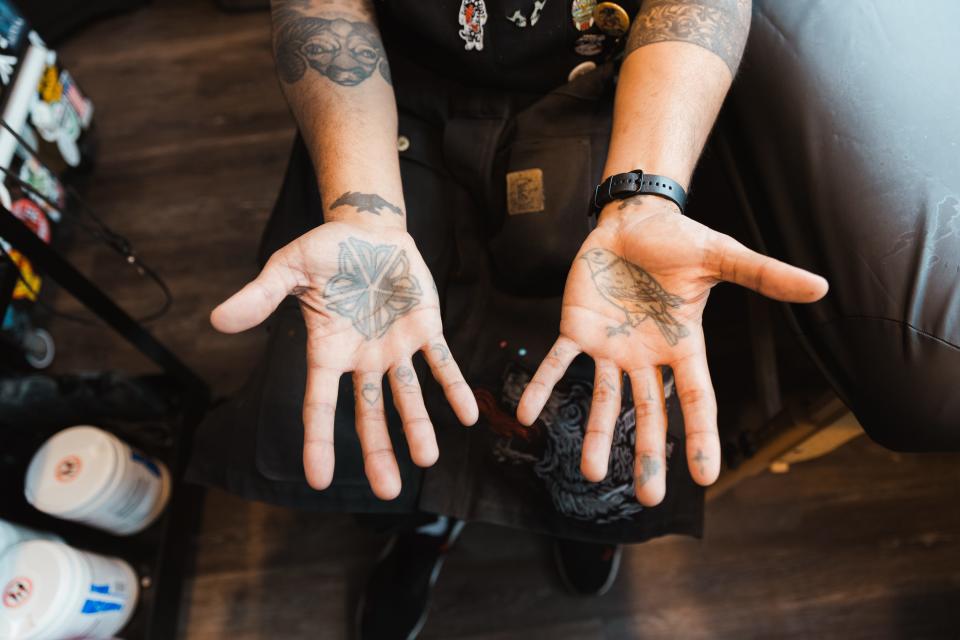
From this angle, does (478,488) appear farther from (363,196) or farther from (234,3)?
(234,3)

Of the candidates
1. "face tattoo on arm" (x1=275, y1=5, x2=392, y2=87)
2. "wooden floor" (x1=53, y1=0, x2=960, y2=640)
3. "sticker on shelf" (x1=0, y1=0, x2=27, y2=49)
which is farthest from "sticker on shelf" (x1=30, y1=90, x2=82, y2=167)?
"face tattoo on arm" (x1=275, y1=5, x2=392, y2=87)

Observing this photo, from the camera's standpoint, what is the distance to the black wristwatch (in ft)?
2.50

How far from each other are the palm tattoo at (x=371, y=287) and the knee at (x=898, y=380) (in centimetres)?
52

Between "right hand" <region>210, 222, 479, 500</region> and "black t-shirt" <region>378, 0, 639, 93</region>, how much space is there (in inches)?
11.5

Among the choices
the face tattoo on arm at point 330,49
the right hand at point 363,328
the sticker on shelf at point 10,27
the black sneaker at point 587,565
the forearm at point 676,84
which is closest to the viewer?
the right hand at point 363,328

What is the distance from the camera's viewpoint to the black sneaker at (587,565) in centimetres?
119

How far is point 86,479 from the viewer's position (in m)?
1.11

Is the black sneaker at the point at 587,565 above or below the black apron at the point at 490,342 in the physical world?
below

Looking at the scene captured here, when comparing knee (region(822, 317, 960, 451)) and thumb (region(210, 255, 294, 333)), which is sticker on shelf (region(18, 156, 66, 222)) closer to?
thumb (region(210, 255, 294, 333))

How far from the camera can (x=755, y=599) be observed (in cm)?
121

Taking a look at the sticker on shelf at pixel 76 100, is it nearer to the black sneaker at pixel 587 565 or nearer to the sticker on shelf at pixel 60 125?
the sticker on shelf at pixel 60 125

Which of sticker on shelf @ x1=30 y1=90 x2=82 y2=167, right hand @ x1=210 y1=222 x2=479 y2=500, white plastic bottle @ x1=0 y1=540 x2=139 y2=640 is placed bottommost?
white plastic bottle @ x1=0 y1=540 x2=139 y2=640

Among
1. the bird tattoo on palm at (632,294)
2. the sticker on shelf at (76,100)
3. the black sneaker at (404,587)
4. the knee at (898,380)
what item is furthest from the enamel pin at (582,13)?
the sticker on shelf at (76,100)

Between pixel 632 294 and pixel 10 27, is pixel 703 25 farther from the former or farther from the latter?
pixel 10 27
